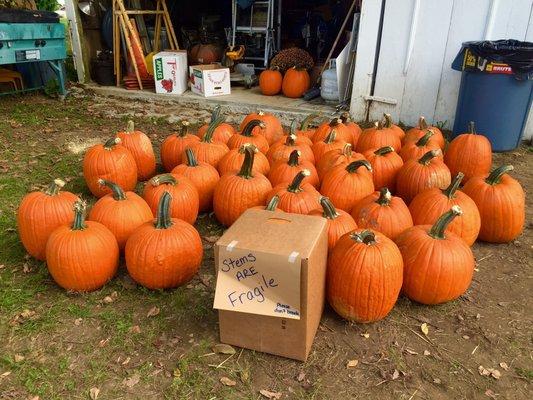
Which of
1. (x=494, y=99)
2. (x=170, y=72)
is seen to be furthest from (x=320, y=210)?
(x=170, y=72)

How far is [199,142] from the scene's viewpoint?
4.10 meters

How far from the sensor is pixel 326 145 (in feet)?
13.0

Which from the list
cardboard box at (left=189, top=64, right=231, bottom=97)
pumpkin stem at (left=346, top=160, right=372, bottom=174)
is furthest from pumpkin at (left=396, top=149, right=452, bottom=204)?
cardboard box at (left=189, top=64, right=231, bottom=97)

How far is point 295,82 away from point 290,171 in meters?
4.25

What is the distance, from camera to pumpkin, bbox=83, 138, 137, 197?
3.62m

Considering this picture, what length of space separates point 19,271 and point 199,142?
1.84 meters

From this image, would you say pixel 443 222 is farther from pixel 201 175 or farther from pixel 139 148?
pixel 139 148

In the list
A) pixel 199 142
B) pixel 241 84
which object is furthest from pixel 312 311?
pixel 241 84

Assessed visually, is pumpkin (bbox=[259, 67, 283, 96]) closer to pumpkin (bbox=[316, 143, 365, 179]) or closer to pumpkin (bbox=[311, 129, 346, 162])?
pumpkin (bbox=[311, 129, 346, 162])

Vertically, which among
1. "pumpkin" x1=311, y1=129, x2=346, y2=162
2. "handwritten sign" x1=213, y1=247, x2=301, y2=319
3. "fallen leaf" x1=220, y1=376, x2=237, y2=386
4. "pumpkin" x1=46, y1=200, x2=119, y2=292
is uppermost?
"pumpkin" x1=311, y1=129, x2=346, y2=162

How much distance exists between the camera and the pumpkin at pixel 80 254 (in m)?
2.58

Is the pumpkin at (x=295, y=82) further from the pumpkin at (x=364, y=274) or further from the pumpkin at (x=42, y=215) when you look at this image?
the pumpkin at (x=364, y=274)

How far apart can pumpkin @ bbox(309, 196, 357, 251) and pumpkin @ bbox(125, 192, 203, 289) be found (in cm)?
81

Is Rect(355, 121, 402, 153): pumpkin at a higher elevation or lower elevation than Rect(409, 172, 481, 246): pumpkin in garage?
higher
